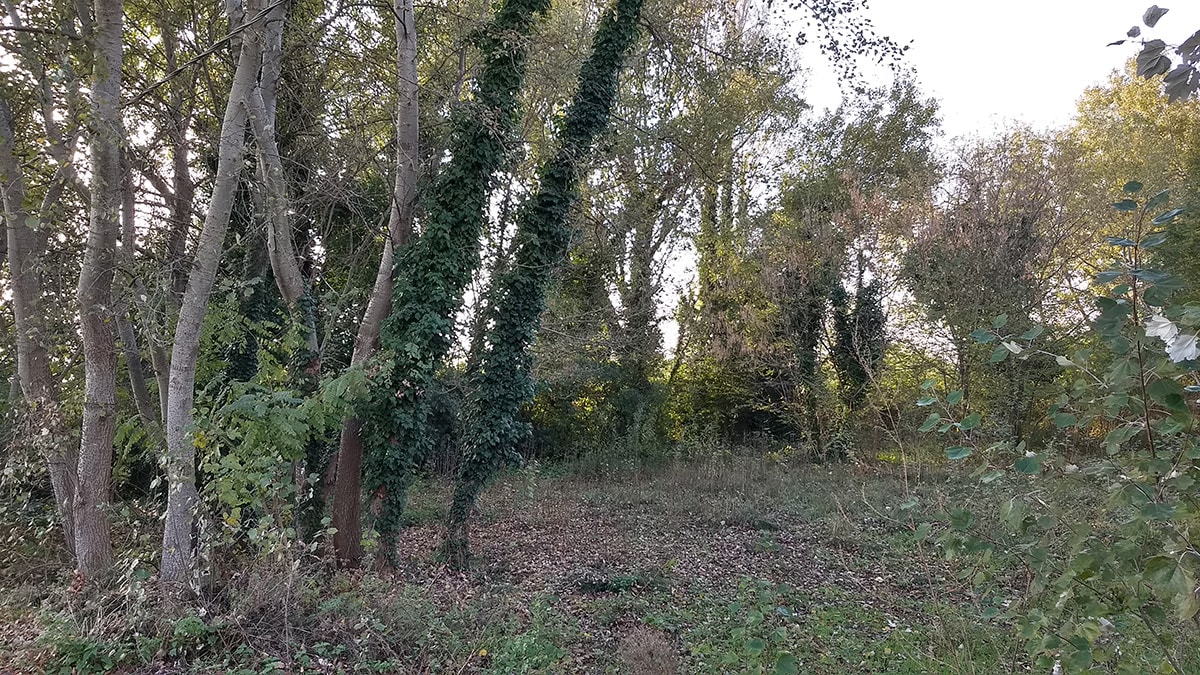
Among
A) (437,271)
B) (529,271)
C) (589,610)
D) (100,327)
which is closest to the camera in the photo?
(100,327)

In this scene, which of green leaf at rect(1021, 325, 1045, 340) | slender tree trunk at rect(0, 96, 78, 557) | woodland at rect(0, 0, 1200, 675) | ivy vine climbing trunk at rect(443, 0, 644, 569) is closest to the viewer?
green leaf at rect(1021, 325, 1045, 340)

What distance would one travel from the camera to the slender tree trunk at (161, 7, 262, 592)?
4.88 meters

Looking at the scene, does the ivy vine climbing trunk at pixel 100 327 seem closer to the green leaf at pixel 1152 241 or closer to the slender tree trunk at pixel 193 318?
the slender tree trunk at pixel 193 318

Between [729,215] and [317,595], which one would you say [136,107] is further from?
[729,215]

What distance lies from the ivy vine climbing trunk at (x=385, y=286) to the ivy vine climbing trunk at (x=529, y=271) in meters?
1.29

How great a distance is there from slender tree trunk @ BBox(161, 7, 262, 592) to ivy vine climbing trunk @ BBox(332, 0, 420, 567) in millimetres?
1786

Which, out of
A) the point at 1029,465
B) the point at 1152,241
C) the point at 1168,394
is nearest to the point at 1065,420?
the point at 1029,465

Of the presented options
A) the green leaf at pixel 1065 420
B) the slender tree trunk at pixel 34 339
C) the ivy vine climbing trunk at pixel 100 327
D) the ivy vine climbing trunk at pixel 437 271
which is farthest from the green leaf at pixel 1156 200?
the slender tree trunk at pixel 34 339

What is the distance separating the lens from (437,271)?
6949mm

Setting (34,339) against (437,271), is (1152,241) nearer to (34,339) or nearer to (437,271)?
(437,271)

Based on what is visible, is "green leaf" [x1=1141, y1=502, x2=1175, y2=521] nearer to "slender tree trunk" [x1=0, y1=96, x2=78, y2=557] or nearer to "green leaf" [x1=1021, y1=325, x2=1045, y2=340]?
"green leaf" [x1=1021, y1=325, x2=1045, y2=340]

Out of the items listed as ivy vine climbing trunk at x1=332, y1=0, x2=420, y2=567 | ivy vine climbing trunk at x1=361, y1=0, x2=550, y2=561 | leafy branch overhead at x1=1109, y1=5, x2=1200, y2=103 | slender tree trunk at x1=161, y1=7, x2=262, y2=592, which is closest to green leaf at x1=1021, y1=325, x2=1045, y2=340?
leafy branch overhead at x1=1109, y1=5, x2=1200, y2=103

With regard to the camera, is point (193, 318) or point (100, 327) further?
point (100, 327)

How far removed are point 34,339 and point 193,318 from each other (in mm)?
1684
